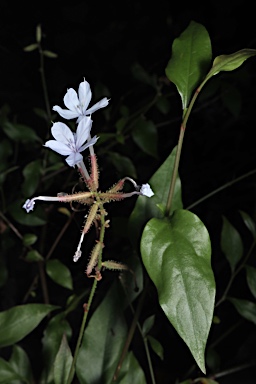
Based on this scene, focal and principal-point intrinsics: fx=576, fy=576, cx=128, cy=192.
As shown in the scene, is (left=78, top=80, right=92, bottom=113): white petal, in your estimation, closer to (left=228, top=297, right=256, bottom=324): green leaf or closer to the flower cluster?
the flower cluster

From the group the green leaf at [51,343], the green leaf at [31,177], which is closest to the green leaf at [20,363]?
the green leaf at [51,343]

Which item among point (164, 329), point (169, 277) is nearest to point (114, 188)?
point (169, 277)

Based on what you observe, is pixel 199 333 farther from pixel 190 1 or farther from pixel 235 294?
pixel 190 1

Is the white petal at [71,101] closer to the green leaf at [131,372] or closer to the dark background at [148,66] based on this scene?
the green leaf at [131,372]

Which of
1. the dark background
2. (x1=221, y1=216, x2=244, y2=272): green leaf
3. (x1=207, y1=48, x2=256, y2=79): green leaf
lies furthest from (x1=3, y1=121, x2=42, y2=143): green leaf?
(x1=207, y1=48, x2=256, y2=79): green leaf

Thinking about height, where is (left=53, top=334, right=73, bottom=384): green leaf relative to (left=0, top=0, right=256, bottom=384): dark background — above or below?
below

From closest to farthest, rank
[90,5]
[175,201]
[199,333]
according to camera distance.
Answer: [199,333]
[175,201]
[90,5]
